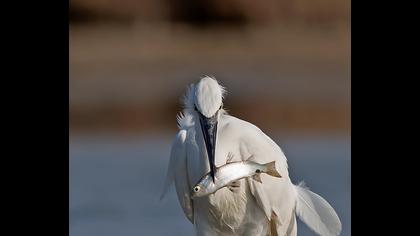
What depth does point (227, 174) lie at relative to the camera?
3023mm

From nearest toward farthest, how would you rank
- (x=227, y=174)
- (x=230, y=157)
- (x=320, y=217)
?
(x=227, y=174) < (x=230, y=157) < (x=320, y=217)

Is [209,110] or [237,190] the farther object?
[237,190]

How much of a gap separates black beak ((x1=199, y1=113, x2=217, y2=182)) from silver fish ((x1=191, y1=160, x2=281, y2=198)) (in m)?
0.03

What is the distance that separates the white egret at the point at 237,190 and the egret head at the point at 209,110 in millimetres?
16

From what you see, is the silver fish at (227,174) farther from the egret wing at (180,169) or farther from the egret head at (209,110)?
the egret wing at (180,169)

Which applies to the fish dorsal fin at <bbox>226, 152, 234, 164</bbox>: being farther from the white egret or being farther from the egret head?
the egret head

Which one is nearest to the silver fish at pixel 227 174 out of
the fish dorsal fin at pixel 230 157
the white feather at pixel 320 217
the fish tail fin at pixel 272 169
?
the fish tail fin at pixel 272 169

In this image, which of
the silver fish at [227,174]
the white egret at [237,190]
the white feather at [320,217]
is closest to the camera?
the silver fish at [227,174]

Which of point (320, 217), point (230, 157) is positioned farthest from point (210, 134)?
point (320, 217)

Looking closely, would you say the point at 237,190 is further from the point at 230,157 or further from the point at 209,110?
the point at 209,110

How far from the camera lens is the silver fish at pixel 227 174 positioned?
3020 mm

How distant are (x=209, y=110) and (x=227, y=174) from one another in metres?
0.21

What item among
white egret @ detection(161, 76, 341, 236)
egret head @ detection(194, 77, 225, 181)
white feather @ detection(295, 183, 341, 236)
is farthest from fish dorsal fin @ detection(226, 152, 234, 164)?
white feather @ detection(295, 183, 341, 236)

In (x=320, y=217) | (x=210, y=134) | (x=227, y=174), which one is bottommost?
(x=320, y=217)
